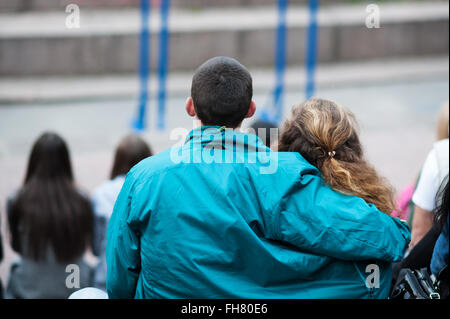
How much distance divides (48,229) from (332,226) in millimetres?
1904

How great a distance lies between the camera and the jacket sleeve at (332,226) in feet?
5.98

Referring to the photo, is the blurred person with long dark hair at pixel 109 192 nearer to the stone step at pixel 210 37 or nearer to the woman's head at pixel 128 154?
the woman's head at pixel 128 154

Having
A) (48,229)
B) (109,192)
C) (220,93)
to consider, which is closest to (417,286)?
(220,93)

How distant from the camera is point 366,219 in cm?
186

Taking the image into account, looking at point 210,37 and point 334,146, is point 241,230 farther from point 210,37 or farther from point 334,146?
point 210,37

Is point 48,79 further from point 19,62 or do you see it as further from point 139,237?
point 139,237

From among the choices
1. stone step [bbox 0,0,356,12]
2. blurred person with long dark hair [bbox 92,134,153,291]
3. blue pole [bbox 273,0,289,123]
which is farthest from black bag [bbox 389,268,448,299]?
stone step [bbox 0,0,356,12]

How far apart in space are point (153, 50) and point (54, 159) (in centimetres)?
524

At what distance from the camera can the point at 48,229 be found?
3309 millimetres

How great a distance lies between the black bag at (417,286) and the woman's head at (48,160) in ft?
6.01

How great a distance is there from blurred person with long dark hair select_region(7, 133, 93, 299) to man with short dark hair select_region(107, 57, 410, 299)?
1.47 m

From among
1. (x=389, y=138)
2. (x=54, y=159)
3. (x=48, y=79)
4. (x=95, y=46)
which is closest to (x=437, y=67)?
(x=389, y=138)

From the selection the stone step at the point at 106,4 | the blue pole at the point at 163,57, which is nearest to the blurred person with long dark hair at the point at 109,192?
the blue pole at the point at 163,57

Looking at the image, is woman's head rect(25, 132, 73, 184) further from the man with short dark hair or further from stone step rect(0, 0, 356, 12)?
stone step rect(0, 0, 356, 12)
